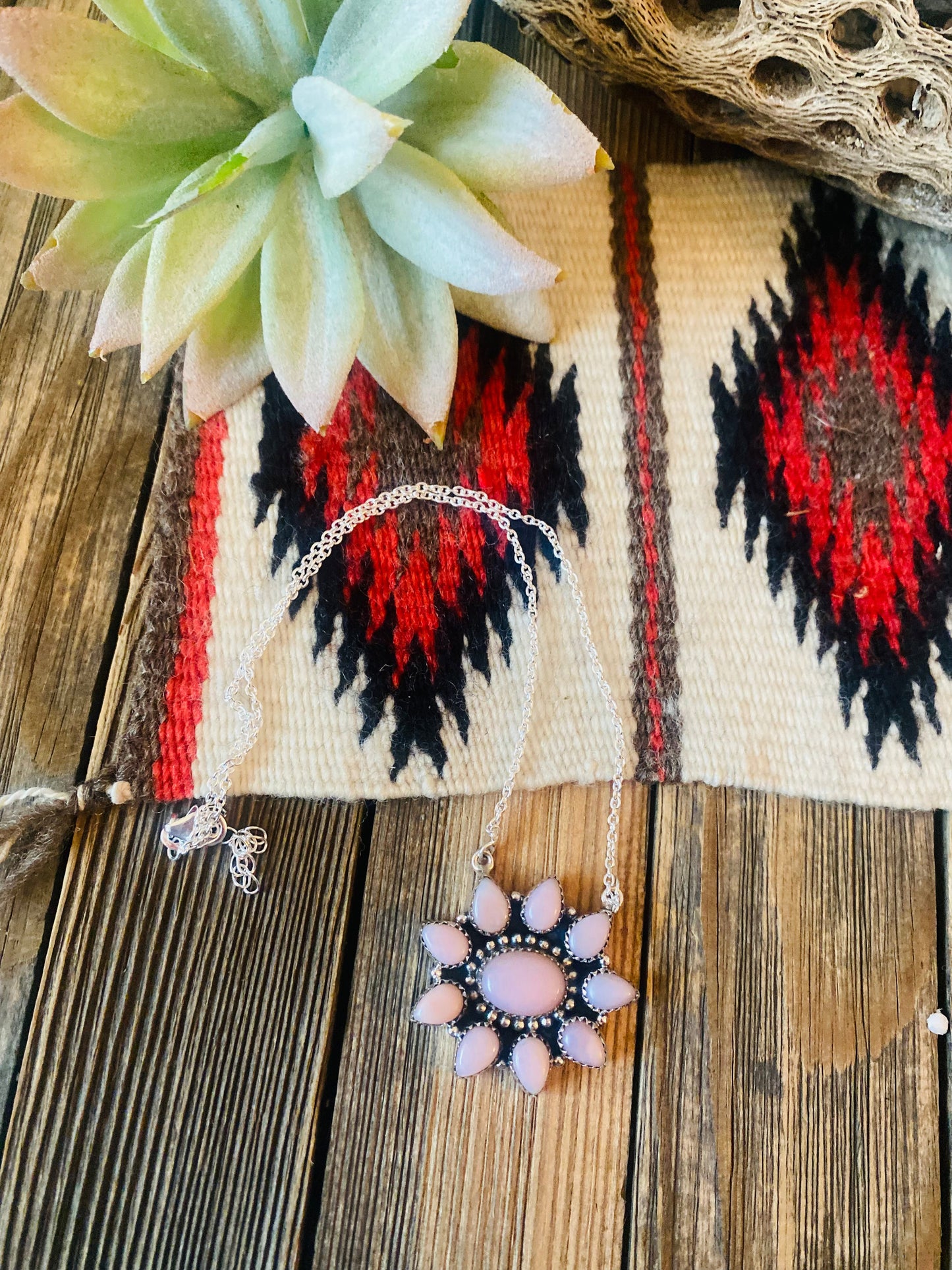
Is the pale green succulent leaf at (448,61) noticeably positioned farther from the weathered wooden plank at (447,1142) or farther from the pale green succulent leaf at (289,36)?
the weathered wooden plank at (447,1142)

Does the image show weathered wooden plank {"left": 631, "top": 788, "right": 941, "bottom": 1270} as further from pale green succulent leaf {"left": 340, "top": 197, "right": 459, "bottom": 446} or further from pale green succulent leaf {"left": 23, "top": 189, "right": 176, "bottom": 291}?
pale green succulent leaf {"left": 23, "top": 189, "right": 176, "bottom": 291}

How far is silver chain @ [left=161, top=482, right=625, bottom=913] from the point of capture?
487 mm

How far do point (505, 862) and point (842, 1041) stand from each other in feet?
0.63

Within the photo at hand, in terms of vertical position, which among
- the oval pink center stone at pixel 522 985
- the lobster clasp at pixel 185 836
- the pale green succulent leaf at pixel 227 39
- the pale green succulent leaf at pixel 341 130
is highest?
the pale green succulent leaf at pixel 227 39

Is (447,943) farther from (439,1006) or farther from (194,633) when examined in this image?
(194,633)

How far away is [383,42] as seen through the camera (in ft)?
1.30

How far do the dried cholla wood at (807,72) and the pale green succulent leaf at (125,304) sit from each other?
279 mm

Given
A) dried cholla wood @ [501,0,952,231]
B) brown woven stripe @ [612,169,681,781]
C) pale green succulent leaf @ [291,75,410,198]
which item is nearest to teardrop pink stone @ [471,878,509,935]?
brown woven stripe @ [612,169,681,781]

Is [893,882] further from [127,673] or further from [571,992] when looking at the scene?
[127,673]

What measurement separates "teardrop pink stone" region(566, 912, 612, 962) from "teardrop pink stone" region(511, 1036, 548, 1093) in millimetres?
46

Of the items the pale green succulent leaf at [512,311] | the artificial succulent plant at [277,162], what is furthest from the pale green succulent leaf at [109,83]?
the pale green succulent leaf at [512,311]

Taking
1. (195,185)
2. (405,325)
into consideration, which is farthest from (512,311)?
(195,185)

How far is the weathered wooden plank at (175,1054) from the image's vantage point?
45cm

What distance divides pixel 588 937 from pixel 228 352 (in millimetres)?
343
